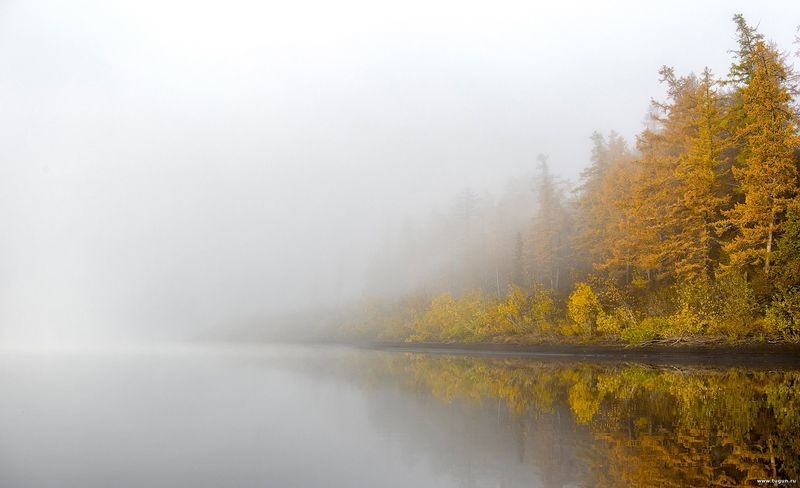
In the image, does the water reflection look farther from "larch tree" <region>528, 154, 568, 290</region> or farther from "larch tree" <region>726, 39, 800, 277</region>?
"larch tree" <region>528, 154, 568, 290</region>

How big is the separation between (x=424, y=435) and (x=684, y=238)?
31.3 m

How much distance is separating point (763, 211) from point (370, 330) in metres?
76.0

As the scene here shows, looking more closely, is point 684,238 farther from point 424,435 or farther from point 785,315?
point 424,435

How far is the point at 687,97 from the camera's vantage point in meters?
39.7

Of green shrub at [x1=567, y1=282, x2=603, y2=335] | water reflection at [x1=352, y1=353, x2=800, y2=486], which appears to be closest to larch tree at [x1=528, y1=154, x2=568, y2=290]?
green shrub at [x1=567, y1=282, x2=603, y2=335]

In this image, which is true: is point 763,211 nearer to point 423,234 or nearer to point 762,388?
point 762,388

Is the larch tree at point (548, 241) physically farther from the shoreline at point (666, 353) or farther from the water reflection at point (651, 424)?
the water reflection at point (651, 424)

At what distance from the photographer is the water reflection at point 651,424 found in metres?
9.45

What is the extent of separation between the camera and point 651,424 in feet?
45.2

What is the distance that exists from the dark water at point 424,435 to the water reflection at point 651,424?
0.05m

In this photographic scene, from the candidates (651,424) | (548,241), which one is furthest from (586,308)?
(651,424)

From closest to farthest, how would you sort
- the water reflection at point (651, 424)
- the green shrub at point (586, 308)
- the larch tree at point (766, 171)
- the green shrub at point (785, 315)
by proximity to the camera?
the water reflection at point (651, 424), the green shrub at point (785, 315), the larch tree at point (766, 171), the green shrub at point (586, 308)

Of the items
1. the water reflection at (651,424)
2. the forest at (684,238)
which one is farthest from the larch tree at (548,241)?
the water reflection at (651,424)

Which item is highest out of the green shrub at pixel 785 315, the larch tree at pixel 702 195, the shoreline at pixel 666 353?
the larch tree at pixel 702 195
